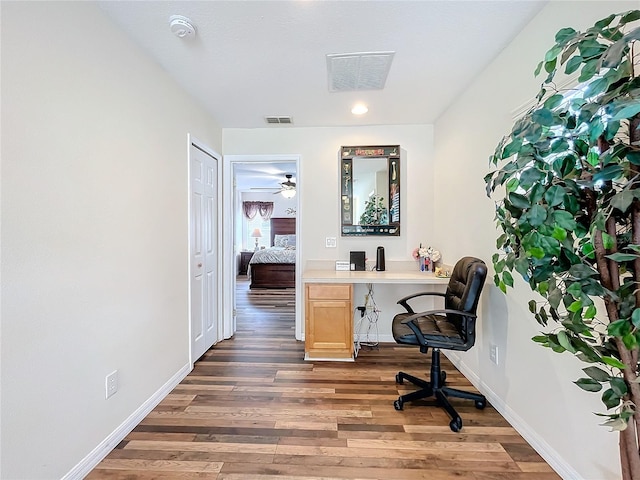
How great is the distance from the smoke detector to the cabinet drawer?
209 cm

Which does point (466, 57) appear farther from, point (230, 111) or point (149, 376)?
point (149, 376)

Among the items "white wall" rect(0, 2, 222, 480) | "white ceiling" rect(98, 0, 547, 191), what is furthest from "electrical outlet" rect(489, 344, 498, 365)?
"white wall" rect(0, 2, 222, 480)

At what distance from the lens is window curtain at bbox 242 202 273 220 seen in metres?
8.84

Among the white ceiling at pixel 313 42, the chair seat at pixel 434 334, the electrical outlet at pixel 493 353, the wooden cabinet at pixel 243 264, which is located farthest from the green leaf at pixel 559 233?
the wooden cabinet at pixel 243 264

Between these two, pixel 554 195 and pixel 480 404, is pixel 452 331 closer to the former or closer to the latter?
pixel 480 404

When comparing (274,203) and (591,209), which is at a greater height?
(274,203)

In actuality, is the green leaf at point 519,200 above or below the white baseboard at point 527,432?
above

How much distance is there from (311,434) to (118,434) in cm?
114

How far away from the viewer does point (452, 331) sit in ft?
6.82

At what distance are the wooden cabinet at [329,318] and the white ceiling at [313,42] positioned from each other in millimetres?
1754

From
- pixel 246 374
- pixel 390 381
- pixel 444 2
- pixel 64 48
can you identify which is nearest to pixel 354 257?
pixel 390 381

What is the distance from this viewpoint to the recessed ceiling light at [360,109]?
2812mm

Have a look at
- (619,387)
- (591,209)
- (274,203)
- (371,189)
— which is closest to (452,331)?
(619,387)

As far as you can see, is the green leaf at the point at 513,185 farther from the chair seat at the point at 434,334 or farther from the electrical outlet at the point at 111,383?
the electrical outlet at the point at 111,383
